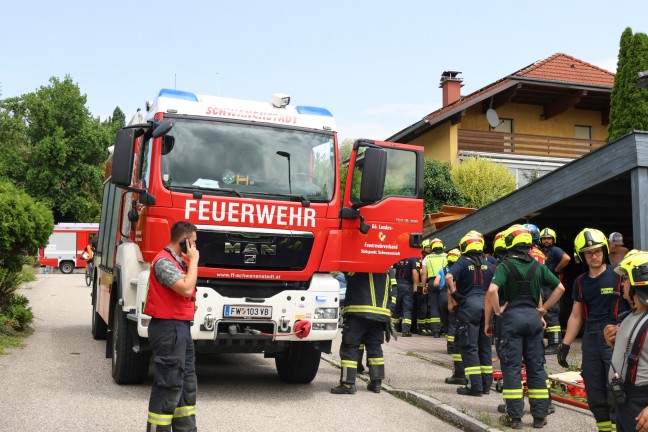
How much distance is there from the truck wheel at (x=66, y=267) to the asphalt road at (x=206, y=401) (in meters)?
36.6

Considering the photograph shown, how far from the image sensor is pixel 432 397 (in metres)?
8.13

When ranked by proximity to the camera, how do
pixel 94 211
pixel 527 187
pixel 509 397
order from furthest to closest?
1. pixel 94 211
2. pixel 527 187
3. pixel 509 397

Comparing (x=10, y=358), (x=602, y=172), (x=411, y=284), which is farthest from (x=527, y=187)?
(x=10, y=358)

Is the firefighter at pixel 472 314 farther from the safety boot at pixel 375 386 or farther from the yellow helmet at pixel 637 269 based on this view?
the yellow helmet at pixel 637 269

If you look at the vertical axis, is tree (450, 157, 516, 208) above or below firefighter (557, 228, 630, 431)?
above

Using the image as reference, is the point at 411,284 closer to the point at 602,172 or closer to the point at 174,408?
the point at 602,172

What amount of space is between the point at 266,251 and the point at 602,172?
5.32m

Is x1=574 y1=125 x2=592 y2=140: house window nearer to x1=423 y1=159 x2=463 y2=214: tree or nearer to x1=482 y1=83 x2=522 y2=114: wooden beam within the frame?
x1=482 y1=83 x2=522 y2=114: wooden beam

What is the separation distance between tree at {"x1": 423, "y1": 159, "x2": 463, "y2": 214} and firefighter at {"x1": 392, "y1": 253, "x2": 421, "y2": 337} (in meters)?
10.9

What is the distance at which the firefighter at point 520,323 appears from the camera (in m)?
6.70

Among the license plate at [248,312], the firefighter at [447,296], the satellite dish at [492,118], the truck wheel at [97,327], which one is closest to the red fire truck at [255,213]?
the license plate at [248,312]

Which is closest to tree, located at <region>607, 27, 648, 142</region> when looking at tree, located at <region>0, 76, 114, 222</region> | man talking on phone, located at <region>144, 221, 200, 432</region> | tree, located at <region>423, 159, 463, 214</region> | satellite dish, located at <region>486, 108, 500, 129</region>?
tree, located at <region>423, 159, 463, 214</region>

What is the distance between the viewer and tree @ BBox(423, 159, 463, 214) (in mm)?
26922

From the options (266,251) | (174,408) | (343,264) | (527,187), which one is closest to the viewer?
(174,408)
